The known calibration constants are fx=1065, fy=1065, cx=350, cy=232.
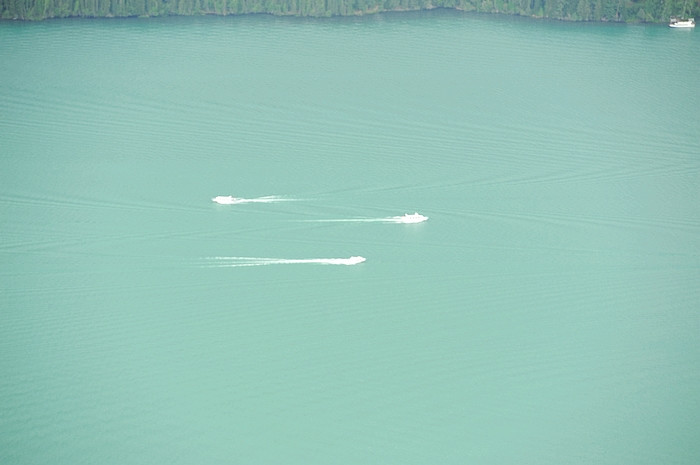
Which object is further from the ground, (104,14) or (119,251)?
(104,14)

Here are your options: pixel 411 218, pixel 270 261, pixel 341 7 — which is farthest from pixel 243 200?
pixel 341 7

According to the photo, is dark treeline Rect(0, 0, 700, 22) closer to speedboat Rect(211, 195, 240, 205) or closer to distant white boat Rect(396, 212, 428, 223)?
speedboat Rect(211, 195, 240, 205)

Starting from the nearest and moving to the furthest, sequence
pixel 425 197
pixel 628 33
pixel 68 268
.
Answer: pixel 68 268 → pixel 425 197 → pixel 628 33

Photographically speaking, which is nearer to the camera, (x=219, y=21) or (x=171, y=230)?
(x=171, y=230)

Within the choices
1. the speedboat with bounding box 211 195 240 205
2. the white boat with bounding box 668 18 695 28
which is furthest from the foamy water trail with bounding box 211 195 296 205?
the white boat with bounding box 668 18 695 28

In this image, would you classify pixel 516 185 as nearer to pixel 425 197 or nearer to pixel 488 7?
pixel 425 197

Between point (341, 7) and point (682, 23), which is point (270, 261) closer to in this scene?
point (341, 7)

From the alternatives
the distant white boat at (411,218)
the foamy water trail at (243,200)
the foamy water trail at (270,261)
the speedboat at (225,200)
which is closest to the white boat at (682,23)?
the distant white boat at (411,218)

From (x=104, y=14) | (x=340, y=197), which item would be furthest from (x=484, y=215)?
(x=104, y=14)
